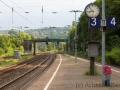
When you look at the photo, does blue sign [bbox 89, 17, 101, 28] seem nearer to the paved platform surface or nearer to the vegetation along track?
the paved platform surface

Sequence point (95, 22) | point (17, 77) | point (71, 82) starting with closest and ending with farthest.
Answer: point (95, 22) < point (71, 82) < point (17, 77)

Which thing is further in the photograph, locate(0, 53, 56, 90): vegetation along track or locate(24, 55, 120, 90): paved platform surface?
locate(0, 53, 56, 90): vegetation along track

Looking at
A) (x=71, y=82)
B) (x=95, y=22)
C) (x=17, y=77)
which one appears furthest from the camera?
(x=17, y=77)

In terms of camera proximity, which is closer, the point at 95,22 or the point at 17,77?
the point at 95,22

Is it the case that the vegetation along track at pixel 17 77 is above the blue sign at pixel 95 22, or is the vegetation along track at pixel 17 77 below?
below

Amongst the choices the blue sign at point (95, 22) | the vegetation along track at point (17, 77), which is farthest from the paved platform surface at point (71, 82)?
the blue sign at point (95, 22)

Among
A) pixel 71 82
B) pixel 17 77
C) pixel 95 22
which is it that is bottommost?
pixel 17 77

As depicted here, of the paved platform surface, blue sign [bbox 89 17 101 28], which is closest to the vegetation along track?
the paved platform surface

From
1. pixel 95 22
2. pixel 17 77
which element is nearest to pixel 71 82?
pixel 95 22

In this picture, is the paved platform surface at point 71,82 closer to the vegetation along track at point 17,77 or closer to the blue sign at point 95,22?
the vegetation along track at point 17,77

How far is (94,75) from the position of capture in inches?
812

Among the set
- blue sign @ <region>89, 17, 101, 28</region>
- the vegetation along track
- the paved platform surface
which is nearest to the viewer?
the paved platform surface

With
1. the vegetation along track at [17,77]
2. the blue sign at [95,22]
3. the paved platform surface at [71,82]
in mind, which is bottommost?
the vegetation along track at [17,77]

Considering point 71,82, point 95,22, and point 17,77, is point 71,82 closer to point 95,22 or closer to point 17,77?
point 95,22
